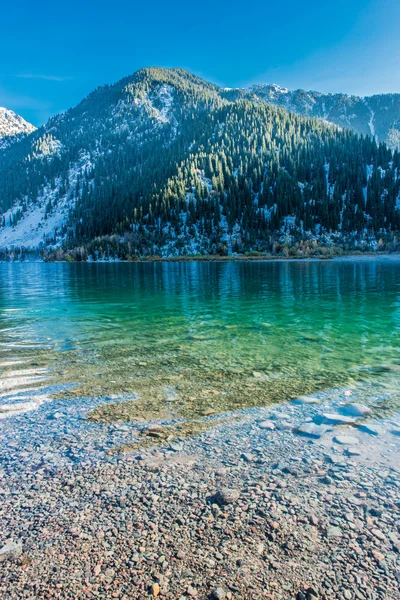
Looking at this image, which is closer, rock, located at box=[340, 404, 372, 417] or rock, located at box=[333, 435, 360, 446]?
rock, located at box=[333, 435, 360, 446]

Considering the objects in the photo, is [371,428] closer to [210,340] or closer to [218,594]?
[218,594]

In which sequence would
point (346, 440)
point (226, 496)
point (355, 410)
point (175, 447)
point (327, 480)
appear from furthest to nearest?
1. point (355, 410)
2. point (346, 440)
3. point (175, 447)
4. point (327, 480)
5. point (226, 496)

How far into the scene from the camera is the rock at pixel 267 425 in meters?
6.56

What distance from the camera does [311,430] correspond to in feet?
21.1

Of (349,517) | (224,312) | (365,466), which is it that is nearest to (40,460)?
(349,517)

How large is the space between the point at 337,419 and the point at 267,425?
1496 millimetres

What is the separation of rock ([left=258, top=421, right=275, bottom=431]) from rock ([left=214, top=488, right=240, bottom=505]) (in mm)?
2095

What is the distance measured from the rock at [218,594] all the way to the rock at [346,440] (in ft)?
11.9

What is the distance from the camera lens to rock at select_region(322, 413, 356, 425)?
22.0 ft

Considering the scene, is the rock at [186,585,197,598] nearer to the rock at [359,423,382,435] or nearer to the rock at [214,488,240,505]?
A: the rock at [214,488,240,505]

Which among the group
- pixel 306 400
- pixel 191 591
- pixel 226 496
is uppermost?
pixel 191 591

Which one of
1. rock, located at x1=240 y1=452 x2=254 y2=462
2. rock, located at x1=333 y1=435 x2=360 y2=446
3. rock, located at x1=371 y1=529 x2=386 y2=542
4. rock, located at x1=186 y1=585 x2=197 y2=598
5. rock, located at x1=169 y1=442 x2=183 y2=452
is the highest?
rock, located at x1=186 y1=585 x2=197 y2=598

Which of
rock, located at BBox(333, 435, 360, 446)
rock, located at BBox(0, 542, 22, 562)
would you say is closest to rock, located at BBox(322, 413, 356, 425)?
rock, located at BBox(333, 435, 360, 446)

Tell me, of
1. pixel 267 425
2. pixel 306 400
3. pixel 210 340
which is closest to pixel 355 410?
pixel 306 400
